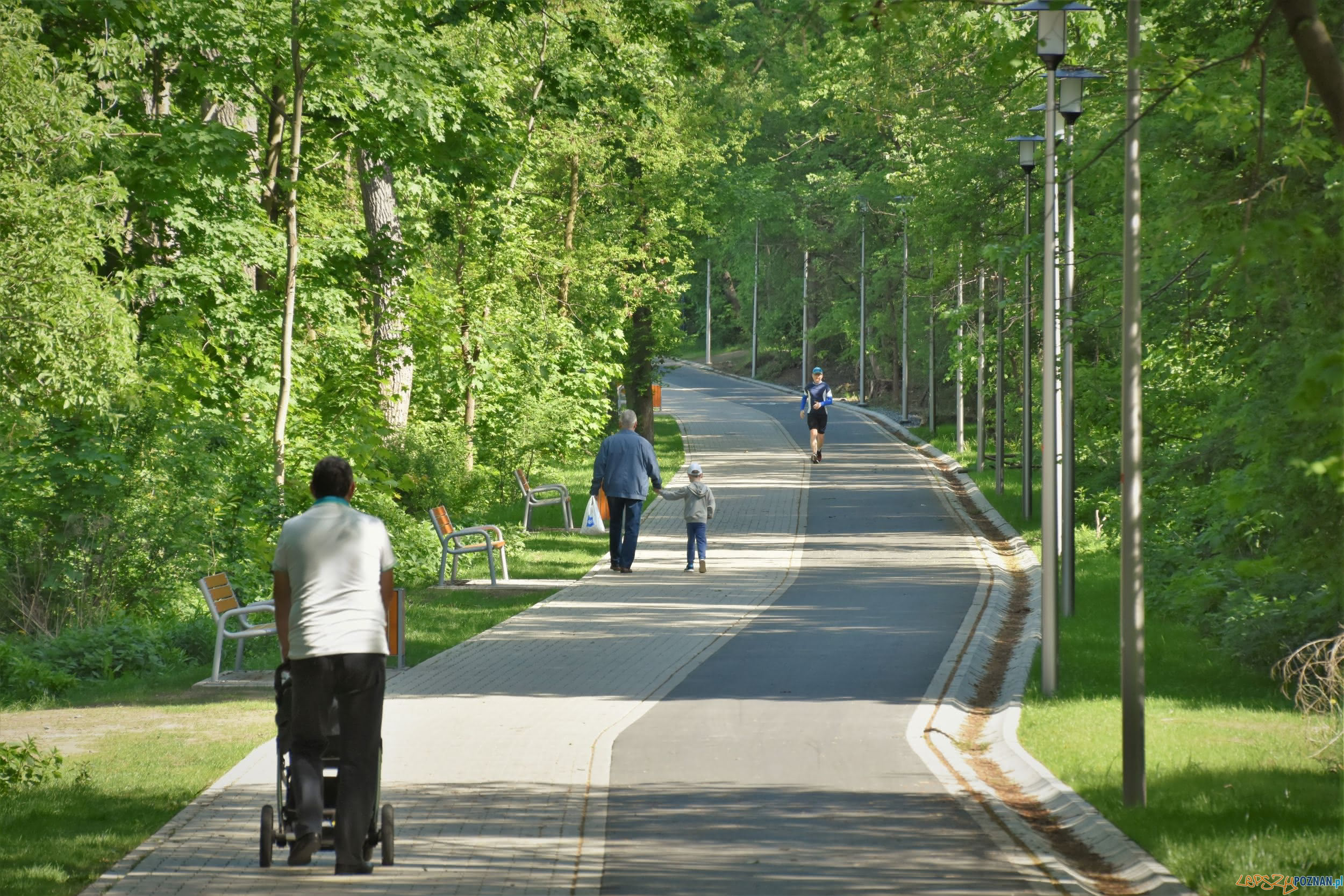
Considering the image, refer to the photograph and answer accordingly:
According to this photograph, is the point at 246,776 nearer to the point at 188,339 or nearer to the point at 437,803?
the point at 437,803

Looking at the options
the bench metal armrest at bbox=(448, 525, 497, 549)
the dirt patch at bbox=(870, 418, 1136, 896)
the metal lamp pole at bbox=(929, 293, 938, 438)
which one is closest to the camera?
the dirt patch at bbox=(870, 418, 1136, 896)

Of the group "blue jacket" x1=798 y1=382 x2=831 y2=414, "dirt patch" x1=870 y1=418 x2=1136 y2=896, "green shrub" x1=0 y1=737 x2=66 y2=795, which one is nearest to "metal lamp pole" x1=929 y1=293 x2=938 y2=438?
"blue jacket" x1=798 y1=382 x2=831 y2=414

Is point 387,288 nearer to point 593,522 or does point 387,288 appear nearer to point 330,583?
point 593,522

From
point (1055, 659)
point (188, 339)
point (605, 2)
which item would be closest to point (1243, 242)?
point (1055, 659)

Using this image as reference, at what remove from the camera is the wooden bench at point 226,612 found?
39.9 feet

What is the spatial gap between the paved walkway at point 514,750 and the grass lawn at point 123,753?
0.22 m

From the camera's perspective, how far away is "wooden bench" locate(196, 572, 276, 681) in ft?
39.9

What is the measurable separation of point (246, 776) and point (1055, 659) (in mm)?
6252

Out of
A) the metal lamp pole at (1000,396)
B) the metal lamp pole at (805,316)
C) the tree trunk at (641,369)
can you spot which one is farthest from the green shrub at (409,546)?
the metal lamp pole at (805,316)

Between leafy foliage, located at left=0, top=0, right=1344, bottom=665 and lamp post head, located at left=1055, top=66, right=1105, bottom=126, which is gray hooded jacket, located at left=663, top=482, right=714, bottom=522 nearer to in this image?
leafy foliage, located at left=0, top=0, right=1344, bottom=665

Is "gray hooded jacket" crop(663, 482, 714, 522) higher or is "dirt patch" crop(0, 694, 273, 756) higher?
"gray hooded jacket" crop(663, 482, 714, 522)

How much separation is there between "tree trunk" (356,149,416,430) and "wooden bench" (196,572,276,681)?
227 inches

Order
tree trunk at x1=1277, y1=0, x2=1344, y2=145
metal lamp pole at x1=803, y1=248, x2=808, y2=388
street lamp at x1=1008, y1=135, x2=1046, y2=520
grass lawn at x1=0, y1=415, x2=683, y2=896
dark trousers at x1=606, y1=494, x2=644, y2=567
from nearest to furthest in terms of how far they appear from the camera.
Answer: tree trunk at x1=1277, y1=0, x2=1344, y2=145 → grass lawn at x1=0, y1=415, x2=683, y2=896 → dark trousers at x1=606, y1=494, x2=644, y2=567 → street lamp at x1=1008, y1=135, x2=1046, y2=520 → metal lamp pole at x1=803, y1=248, x2=808, y2=388

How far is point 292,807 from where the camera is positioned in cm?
671
